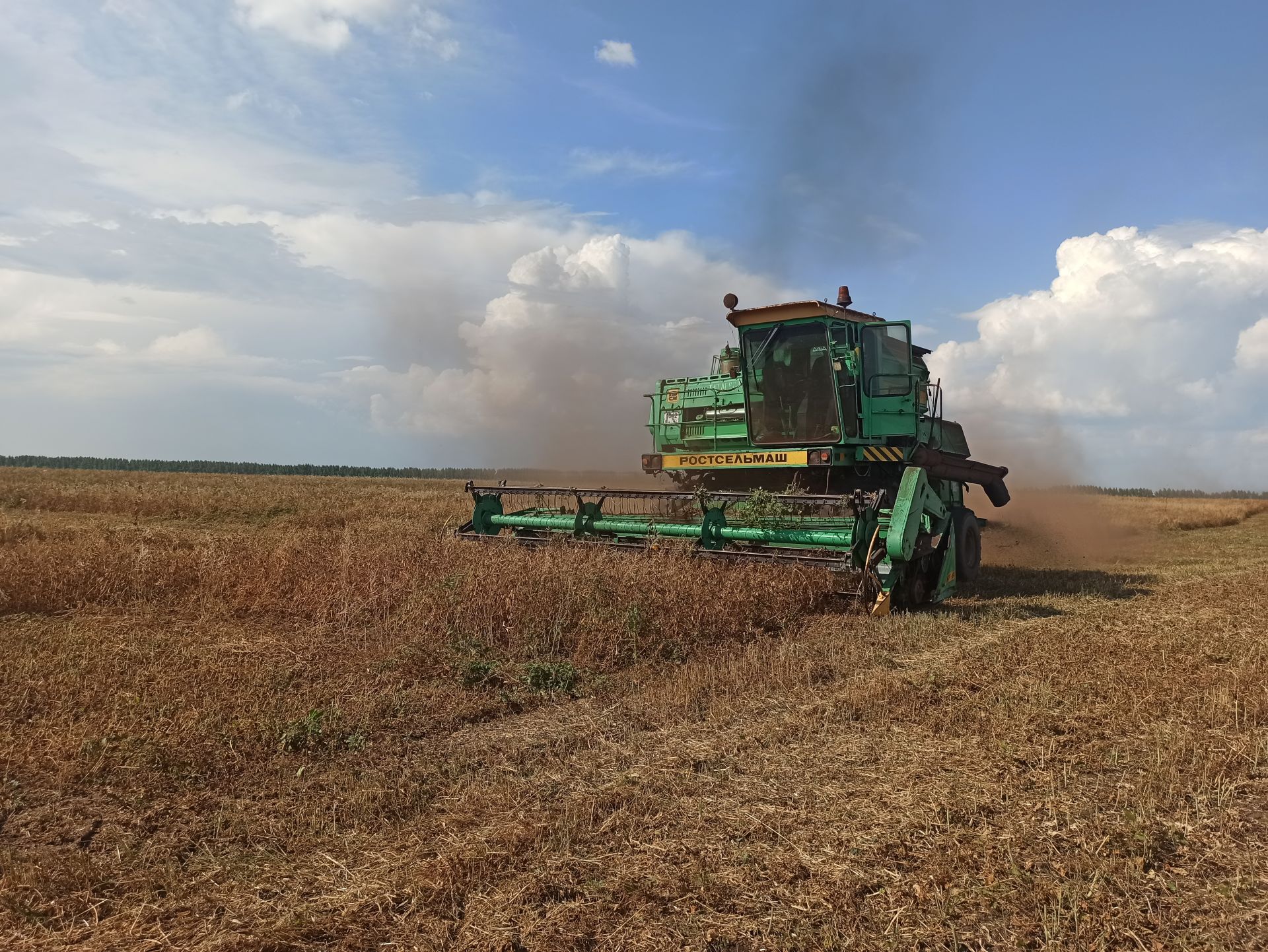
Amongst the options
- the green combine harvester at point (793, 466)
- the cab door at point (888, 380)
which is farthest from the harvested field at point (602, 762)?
the cab door at point (888, 380)

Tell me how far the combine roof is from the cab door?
0.25 meters

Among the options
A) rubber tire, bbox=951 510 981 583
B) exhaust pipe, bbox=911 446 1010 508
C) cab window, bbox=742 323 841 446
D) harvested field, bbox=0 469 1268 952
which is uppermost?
cab window, bbox=742 323 841 446

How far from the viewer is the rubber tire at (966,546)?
10.1 m

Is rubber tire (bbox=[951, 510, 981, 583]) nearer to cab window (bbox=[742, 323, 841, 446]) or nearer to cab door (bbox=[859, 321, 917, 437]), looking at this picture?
cab door (bbox=[859, 321, 917, 437])

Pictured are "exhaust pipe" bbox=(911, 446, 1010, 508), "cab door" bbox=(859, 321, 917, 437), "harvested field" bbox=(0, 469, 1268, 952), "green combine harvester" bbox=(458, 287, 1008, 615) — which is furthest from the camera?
"exhaust pipe" bbox=(911, 446, 1010, 508)

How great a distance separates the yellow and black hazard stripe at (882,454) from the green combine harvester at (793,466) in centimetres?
2

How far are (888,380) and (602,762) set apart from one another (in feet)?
25.0

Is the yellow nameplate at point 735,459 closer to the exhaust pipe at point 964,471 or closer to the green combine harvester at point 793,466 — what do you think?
the green combine harvester at point 793,466

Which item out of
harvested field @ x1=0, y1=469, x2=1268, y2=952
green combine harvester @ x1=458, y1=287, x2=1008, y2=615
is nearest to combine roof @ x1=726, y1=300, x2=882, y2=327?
green combine harvester @ x1=458, y1=287, x2=1008, y2=615

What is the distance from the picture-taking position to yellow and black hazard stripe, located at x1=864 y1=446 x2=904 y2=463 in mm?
10141

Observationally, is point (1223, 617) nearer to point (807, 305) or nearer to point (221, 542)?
point (807, 305)

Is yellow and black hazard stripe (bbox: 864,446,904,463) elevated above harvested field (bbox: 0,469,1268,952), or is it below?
above

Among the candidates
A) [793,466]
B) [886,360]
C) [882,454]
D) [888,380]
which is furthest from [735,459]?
[886,360]

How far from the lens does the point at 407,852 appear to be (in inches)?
122
